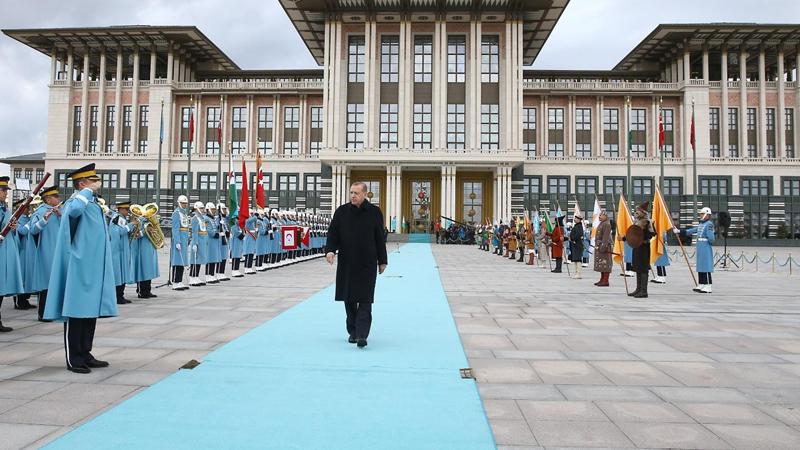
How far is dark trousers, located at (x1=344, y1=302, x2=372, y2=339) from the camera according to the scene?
6582 mm

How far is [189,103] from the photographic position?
200ft

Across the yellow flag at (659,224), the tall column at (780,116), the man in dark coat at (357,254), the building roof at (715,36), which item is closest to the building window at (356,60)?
the building roof at (715,36)

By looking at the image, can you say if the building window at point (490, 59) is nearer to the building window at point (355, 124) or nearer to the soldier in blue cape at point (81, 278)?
the building window at point (355, 124)

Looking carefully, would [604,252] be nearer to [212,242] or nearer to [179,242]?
[212,242]

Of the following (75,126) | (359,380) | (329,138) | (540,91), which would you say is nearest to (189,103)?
(75,126)

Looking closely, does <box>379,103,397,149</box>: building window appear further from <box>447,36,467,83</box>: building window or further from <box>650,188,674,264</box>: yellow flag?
<box>650,188,674,264</box>: yellow flag

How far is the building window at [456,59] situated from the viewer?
51.2m

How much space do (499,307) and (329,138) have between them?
138 feet

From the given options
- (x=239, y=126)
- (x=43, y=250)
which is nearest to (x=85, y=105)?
(x=239, y=126)

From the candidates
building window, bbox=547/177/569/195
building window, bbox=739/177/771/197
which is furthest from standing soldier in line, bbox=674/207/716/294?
building window, bbox=739/177/771/197

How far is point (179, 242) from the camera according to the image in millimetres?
12742

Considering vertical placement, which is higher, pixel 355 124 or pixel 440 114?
pixel 440 114

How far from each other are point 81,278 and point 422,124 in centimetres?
4683

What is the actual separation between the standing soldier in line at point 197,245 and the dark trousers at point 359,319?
768 cm
